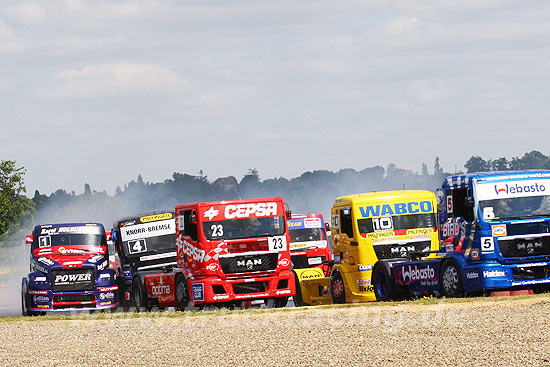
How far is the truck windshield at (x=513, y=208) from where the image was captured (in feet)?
67.6

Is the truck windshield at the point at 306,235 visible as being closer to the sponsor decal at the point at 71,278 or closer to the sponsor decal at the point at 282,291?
the sponsor decal at the point at 71,278

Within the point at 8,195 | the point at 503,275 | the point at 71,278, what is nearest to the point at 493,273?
the point at 503,275

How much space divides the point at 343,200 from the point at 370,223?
1105 millimetres

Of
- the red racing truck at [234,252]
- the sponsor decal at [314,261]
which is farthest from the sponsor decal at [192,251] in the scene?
the sponsor decal at [314,261]

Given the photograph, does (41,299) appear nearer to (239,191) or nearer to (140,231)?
(140,231)

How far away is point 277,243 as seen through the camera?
23609 mm

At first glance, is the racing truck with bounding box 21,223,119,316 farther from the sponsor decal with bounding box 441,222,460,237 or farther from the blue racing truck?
the blue racing truck

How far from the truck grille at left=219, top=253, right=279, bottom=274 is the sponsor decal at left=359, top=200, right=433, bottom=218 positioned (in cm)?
236

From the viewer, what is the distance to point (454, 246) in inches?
838

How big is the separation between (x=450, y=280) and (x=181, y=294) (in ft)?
21.8

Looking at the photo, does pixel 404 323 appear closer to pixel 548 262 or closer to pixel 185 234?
pixel 548 262

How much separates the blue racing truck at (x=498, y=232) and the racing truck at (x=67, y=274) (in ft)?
32.9

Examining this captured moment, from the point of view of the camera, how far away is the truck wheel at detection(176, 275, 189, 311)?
24.1 metres

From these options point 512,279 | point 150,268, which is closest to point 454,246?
point 512,279
